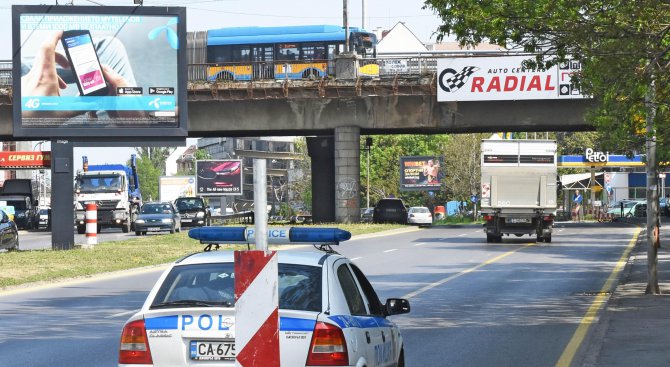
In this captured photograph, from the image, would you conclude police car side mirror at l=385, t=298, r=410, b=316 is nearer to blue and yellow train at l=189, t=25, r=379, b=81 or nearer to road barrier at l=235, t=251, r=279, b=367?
road barrier at l=235, t=251, r=279, b=367

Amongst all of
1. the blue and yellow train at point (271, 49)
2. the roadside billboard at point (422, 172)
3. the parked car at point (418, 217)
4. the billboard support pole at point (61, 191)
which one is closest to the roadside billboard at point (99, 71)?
the billboard support pole at point (61, 191)

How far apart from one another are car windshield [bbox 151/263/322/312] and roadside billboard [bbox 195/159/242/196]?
78204 mm

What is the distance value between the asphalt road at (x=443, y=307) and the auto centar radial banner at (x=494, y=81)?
57.9 ft

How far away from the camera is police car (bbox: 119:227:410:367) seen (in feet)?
24.7

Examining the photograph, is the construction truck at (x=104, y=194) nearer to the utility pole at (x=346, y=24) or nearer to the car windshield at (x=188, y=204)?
the car windshield at (x=188, y=204)

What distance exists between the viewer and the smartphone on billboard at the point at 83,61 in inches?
1390

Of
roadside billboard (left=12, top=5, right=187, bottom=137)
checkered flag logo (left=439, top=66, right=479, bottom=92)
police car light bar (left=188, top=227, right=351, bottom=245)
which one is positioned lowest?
police car light bar (left=188, top=227, right=351, bottom=245)

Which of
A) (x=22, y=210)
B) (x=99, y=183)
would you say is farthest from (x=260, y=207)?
(x=22, y=210)

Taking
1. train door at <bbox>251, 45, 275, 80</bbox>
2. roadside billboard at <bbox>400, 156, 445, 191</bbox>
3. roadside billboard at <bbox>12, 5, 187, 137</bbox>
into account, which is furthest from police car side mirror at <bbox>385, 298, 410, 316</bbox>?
roadside billboard at <bbox>400, 156, 445, 191</bbox>

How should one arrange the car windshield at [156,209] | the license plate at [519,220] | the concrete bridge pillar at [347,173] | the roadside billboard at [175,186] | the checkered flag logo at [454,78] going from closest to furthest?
the license plate at [519,220] < the car windshield at [156,209] < the checkered flag logo at [454,78] < the concrete bridge pillar at [347,173] < the roadside billboard at [175,186]

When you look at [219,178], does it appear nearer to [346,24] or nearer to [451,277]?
[346,24]

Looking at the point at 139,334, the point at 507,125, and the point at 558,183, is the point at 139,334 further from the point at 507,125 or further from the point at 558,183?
the point at 507,125

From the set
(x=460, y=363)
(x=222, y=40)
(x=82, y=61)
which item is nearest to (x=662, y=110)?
(x=460, y=363)

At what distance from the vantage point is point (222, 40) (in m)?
60.1
